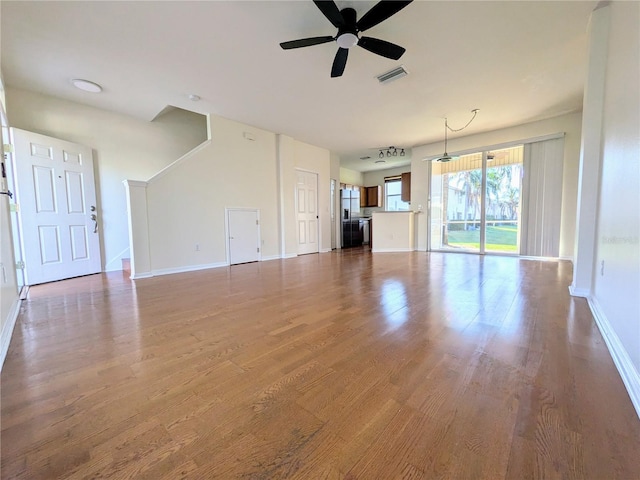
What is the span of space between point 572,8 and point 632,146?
6.02 feet

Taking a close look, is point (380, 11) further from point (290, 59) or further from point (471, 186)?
point (471, 186)

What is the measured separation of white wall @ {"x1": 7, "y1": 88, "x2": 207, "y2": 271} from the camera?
3.90 metres

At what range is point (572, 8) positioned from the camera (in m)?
2.36

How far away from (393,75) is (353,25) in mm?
1310

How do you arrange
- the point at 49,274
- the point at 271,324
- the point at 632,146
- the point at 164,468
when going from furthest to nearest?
the point at 49,274
the point at 271,324
the point at 632,146
the point at 164,468

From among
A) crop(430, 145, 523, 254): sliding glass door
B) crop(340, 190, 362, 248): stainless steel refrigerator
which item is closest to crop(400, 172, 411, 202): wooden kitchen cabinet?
crop(430, 145, 523, 254): sliding glass door

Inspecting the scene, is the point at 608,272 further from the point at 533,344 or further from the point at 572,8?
the point at 572,8

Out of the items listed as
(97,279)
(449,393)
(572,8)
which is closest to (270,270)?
(97,279)

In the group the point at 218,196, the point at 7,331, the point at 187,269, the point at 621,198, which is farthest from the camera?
the point at 218,196

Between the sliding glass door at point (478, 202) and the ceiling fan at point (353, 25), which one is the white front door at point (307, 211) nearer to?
the sliding glass door at point (478, 202)

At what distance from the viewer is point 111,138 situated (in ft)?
15.1

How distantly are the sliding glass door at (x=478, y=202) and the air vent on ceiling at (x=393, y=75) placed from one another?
3703mm

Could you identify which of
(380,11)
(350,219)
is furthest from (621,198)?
(350,219)

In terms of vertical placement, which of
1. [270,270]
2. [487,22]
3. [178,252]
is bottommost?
[270,270]
